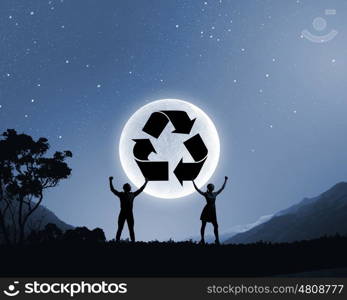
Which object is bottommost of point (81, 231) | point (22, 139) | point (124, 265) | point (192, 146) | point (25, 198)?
point (124, 265)

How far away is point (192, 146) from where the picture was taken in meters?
19.5

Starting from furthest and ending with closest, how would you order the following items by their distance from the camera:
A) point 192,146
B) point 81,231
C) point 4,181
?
point 4,181
point 81,231
point 192,146

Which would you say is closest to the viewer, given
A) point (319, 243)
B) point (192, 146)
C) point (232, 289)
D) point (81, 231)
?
point (232, 289)

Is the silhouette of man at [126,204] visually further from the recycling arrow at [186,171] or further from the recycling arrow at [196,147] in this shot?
the recycling arrow at [196,147]

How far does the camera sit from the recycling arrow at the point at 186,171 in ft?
59.8

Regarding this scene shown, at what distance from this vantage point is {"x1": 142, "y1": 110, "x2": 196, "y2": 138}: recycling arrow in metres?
19.4

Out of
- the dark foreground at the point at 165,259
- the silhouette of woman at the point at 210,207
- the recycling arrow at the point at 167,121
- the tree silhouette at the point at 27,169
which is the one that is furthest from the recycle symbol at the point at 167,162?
the tree silhouette at the point at 27,169

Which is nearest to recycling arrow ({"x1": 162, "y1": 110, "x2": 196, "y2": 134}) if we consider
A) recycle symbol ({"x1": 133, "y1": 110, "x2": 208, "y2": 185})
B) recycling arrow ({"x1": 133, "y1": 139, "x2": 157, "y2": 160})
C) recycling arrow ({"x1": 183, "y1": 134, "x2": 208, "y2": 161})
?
recycle symbol ({"x1": 133, "y1": 110, "x2": 208, "y2": 185})

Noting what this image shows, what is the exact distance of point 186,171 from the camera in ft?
60.4

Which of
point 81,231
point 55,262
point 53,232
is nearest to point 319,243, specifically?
point 55,262

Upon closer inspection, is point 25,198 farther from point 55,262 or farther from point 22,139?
point 55,262

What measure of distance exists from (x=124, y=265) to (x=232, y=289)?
9.75 ft

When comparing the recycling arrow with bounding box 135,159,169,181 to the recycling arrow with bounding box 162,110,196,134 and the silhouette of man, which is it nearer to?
the recycling arrow with bounding box 162,110,196,134

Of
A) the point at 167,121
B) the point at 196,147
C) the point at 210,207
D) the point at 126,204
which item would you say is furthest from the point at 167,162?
the point at 126,204
